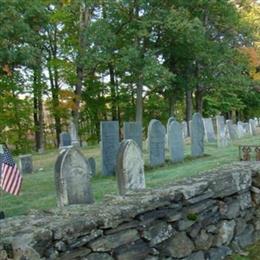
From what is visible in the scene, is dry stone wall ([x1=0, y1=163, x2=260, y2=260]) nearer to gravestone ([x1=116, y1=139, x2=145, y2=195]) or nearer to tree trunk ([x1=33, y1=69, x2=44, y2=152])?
gravestone ([x1=116, y1=139, x2=145, y2=195])

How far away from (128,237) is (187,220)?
2.94 ft

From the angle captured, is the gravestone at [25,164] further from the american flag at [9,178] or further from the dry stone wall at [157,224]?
the dry stone wall at [157,224]

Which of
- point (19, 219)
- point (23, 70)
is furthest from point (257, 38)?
point (19, 219)

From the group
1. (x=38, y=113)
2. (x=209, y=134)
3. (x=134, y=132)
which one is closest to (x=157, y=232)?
(x=134, y=132)

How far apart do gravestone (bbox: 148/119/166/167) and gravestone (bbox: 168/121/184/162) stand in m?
0.92

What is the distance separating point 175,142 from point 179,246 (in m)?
9.92

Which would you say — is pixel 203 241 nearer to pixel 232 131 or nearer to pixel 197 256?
pixel 197 256

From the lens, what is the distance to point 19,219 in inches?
162

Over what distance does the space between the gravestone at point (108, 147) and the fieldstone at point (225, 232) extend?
22.1 ft

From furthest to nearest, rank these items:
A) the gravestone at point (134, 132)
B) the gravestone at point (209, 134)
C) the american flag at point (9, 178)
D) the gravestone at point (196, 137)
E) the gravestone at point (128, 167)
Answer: the gravestone at point (209, 134) → the gravestone at point (196, 137) → the gravestone at point (134, 132) → the gravestone at point (128, 167) → the american flag at point (9, 178)

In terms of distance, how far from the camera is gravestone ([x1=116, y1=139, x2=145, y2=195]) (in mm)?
8391

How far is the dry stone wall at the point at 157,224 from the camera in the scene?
3779 millimetres

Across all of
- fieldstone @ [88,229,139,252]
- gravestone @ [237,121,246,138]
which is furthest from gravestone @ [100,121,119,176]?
gravestone @ [237,121,246,138]

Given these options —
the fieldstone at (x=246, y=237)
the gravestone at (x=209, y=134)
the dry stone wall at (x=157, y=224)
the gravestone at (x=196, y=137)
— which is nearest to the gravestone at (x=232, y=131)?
the gravestone at (x=209, y=134)
